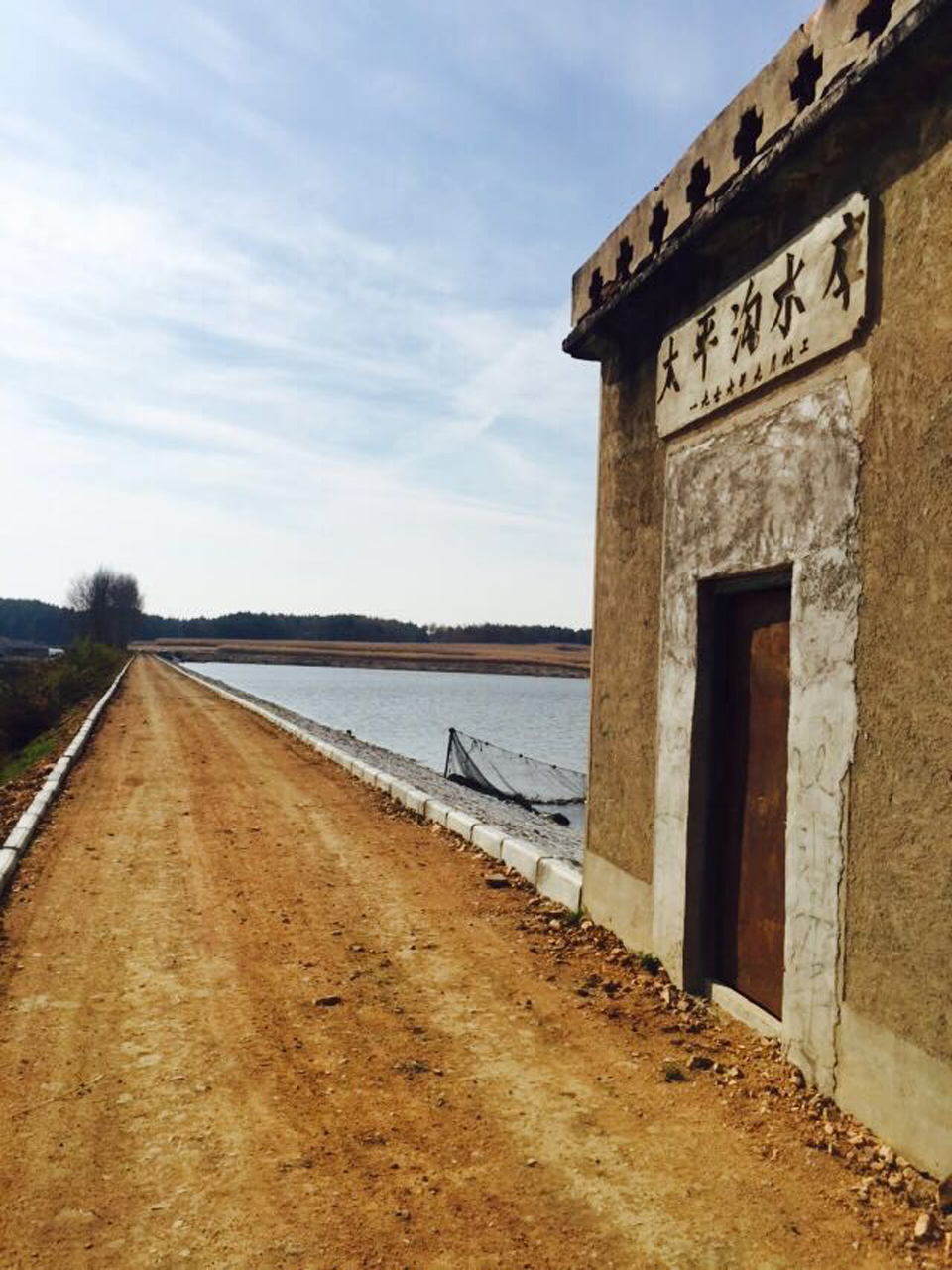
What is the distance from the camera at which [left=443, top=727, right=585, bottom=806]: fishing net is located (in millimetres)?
21141

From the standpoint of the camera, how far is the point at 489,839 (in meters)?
9.96

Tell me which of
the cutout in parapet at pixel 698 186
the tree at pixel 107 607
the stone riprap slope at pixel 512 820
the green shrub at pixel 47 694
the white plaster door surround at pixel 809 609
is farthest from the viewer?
the tree at pixel 107 607

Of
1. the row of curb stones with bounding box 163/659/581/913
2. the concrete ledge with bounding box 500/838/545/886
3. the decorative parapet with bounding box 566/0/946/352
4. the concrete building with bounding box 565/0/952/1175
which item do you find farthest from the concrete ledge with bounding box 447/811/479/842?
the decorative parapet with bounding box 566/0/946/352

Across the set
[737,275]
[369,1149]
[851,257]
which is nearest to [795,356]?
[851,257]

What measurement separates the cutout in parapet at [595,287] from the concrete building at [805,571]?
46 centimetres

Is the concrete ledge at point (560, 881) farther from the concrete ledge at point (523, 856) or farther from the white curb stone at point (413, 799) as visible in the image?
the white curb stone at point (413, 799)

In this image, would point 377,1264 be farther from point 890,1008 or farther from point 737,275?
point 737,275

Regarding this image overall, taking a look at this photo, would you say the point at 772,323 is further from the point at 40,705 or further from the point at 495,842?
the point at 40,705

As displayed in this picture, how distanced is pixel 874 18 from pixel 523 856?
6.77 m

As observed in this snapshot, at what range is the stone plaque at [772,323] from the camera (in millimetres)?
4684

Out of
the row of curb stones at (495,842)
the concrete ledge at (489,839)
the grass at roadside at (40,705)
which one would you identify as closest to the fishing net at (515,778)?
the row of curb stones at (495,842)

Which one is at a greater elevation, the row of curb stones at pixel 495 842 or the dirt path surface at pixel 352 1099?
the row of curb stones at pixel 495 842

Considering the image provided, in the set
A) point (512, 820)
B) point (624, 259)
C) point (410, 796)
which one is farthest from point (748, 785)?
point (512, 820)

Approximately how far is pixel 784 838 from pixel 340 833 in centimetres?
656
